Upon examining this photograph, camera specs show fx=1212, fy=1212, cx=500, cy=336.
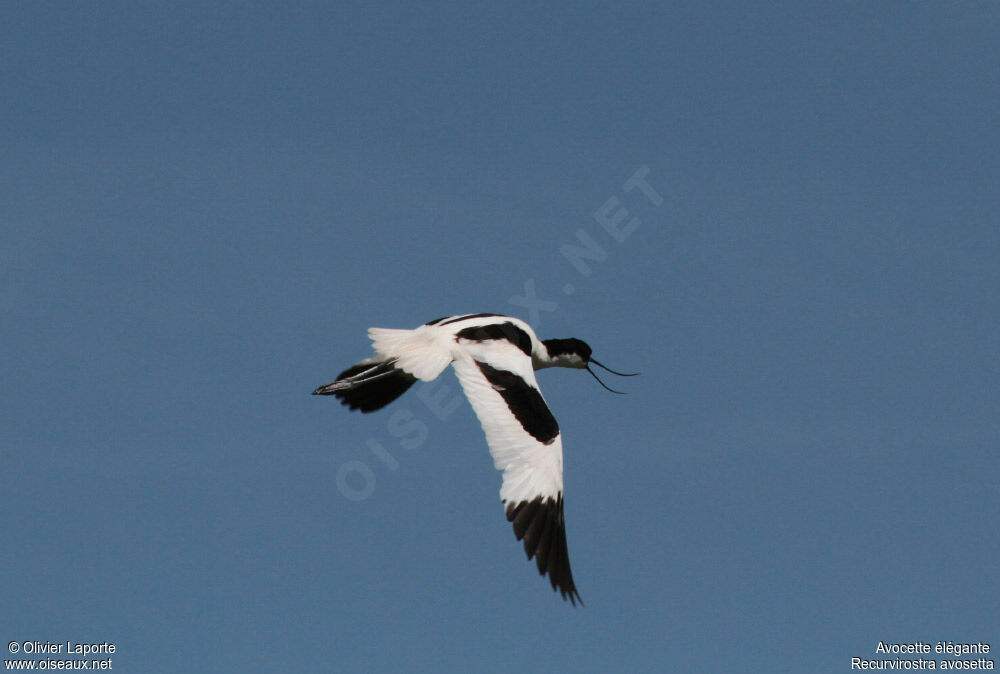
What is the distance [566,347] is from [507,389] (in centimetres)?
311

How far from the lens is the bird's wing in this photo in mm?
10812

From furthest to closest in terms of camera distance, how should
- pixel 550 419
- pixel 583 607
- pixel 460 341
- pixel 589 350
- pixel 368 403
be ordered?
pixel 589 350 → pixel 368 403 → pixel 460 341 → pixel 550 419 → pixel 583 607

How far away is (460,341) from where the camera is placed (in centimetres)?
1266

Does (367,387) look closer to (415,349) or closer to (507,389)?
(415,349)

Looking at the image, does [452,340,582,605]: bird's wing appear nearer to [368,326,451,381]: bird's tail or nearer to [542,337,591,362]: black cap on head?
[368,326,451,381]: bird's tail

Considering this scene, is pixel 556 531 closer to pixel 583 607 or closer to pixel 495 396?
pixel 583 607

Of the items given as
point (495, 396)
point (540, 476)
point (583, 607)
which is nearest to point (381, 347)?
point (495, 396)

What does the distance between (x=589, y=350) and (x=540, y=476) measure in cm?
425

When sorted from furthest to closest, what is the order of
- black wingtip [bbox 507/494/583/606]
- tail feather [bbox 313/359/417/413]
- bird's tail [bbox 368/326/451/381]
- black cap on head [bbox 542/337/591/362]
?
black cap on head [bbox 542/337/591/362] → tail feather [bbox 313/359/417/413] → bird's tail [bbox 368/326/451/381] → black wingtip [bbox 507/494/583/606]

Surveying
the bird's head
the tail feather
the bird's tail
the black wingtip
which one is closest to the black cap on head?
the bird's head

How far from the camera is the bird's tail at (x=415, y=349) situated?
1252cm

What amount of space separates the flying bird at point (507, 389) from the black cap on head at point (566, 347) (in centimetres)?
1

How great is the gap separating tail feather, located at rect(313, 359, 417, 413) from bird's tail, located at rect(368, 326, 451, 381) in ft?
1.05

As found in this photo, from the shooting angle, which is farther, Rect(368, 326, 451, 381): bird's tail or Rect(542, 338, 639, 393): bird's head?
Rect(542, 338, 639, 393): bird's head
